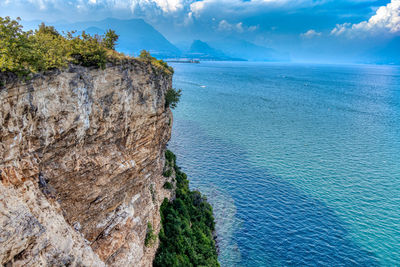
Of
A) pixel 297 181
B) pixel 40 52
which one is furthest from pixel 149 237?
pixel 297 181

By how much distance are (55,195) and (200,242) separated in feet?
78.5

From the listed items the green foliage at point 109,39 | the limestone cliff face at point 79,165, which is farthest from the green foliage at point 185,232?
the green foliage at point 109,39

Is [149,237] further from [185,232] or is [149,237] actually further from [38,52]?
[38,52]

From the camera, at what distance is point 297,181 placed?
5456cm

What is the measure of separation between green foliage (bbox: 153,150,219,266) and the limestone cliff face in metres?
3.13

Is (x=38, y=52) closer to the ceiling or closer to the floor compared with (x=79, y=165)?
closer to the ceiling

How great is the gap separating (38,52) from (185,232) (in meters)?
27.4

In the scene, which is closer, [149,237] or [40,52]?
[40,52]

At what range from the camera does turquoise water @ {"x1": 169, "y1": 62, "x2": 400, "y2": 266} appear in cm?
3991

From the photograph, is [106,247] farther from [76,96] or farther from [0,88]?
[0,88]

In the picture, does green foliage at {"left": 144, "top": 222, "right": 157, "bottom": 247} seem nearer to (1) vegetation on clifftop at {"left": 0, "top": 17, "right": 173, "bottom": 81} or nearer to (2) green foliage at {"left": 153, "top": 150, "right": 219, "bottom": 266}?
(2) green foliage at {"left": 153, "top": 150, "right": 219, "bottom": 266}

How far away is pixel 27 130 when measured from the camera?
50.1 ft

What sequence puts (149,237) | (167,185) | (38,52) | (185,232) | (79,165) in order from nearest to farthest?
(38,52), (79,165), (149,237), (185,232), (167,185)

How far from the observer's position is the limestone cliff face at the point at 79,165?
13969 millimetres
